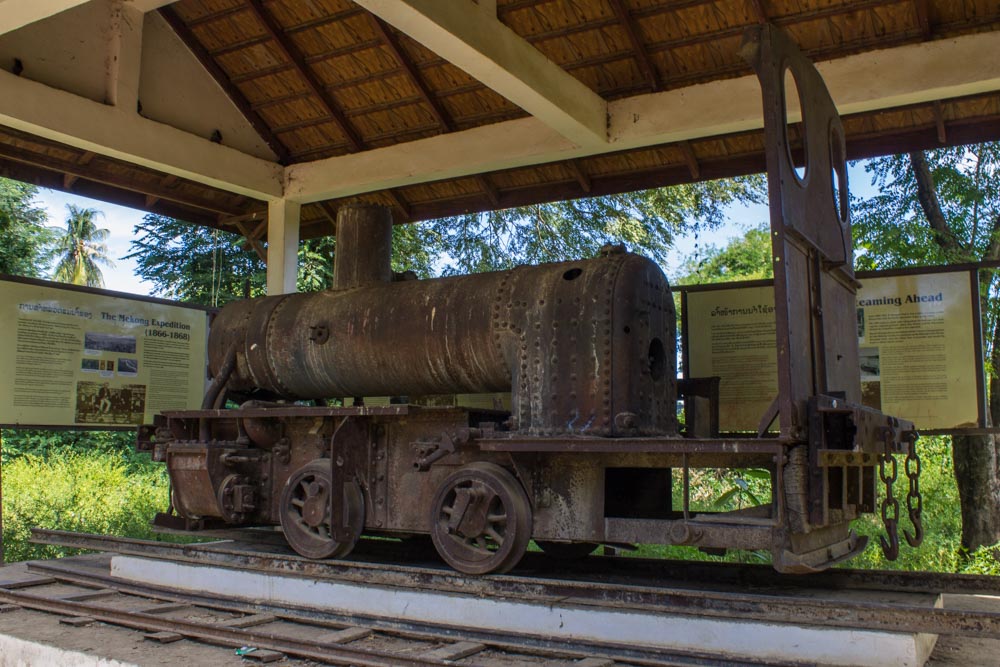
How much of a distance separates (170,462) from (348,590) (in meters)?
2.42

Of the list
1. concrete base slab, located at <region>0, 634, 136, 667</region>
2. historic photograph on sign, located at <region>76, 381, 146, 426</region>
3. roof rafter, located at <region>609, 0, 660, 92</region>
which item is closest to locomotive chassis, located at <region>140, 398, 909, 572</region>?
historic photograph on sign, located at <region>76, 381, 146, 426</region>

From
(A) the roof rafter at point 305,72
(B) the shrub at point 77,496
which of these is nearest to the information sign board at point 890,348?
(A) the roof rafter at point 305,72

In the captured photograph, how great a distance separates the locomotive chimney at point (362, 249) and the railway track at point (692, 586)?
7.48 ft

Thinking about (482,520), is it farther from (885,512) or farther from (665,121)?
(665,121)

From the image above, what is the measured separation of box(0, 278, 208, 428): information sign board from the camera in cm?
772

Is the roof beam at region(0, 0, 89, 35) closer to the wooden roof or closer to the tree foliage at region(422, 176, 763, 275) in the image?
the wooden roof

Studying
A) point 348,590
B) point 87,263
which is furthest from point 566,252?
point 87,263

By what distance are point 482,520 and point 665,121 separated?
4073mm

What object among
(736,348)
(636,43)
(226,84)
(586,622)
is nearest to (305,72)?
(226,84)

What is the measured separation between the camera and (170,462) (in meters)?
6.91

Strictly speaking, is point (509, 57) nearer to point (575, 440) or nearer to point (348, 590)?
point (575, 440)

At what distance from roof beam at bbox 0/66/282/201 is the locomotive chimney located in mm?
2425

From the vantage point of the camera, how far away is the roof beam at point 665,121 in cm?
654

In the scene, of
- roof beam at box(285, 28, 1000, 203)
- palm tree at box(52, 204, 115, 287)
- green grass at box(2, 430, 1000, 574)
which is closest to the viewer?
roof beam at box(285, 28, 1000, 203)
